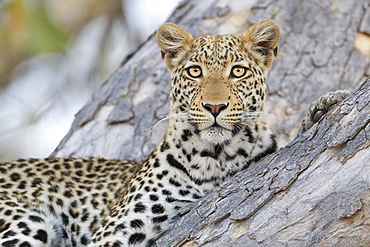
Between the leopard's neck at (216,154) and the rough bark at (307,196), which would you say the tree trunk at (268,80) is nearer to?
the leopard's neck at (216,154)

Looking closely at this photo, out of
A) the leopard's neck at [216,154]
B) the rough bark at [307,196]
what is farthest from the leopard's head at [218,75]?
the rough bark at [307,196]

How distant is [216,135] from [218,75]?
561mm

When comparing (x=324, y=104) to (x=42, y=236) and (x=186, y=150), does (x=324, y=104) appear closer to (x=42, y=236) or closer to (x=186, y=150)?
(x=186, y=150)

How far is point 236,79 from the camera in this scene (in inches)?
223

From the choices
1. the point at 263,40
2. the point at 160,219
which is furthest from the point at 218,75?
the point at 160,219

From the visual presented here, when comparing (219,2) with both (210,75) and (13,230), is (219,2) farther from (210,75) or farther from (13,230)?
(13,230)

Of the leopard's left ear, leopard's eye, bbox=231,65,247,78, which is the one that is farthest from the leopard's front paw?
the leopard's left ear

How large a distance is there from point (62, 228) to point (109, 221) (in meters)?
0.95

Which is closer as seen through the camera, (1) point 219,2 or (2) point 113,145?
(2) point 113,145

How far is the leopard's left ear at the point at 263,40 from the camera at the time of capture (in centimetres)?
600

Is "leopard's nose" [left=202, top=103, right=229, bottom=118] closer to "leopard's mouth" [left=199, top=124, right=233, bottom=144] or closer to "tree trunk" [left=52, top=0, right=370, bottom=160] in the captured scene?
"leopard's mouth" [left=199, top=124, right=233, bottom=144]

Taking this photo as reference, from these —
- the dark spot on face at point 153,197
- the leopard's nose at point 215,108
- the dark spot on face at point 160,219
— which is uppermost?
the leopard's nose at point 215,108

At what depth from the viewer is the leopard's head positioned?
5410 mm

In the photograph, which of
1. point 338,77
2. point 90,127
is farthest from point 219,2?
point 90,127
